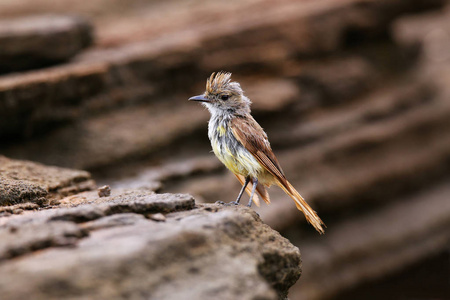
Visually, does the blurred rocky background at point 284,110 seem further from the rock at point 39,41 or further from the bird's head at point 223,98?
the bird's head at point 223,98

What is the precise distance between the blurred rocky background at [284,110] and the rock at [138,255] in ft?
12.1

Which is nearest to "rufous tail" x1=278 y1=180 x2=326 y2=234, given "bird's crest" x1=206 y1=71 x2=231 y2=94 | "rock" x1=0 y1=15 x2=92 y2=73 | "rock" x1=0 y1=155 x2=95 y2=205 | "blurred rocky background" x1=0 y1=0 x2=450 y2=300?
"bird's crest" x1=206 y1=71 x2=231 y2=94

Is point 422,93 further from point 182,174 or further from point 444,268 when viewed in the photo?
point 182,174

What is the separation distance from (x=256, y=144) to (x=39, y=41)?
4370 mm

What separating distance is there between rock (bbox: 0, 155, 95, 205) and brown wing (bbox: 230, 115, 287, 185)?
5.31 feet

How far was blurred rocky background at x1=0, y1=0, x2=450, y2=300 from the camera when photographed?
780 centimetres

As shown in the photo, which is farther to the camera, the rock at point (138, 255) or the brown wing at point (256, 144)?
the brown wing at point (256, 144)

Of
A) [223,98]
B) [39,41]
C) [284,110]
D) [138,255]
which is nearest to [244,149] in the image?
[223,98]

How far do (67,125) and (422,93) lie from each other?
295 inches

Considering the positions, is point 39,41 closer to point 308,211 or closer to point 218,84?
point 218,84

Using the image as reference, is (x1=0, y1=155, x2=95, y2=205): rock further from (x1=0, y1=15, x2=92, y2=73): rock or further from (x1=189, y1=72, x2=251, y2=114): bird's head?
(x1=0, y1=15, x2=92, y2=73): rock

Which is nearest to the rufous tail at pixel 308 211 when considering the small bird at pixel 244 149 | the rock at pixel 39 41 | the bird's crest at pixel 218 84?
the small bird at pixel 244 149

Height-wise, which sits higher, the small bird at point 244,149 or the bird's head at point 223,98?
the bird's head at point 223,98

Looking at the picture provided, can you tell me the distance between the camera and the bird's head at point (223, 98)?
5352 millimetres
